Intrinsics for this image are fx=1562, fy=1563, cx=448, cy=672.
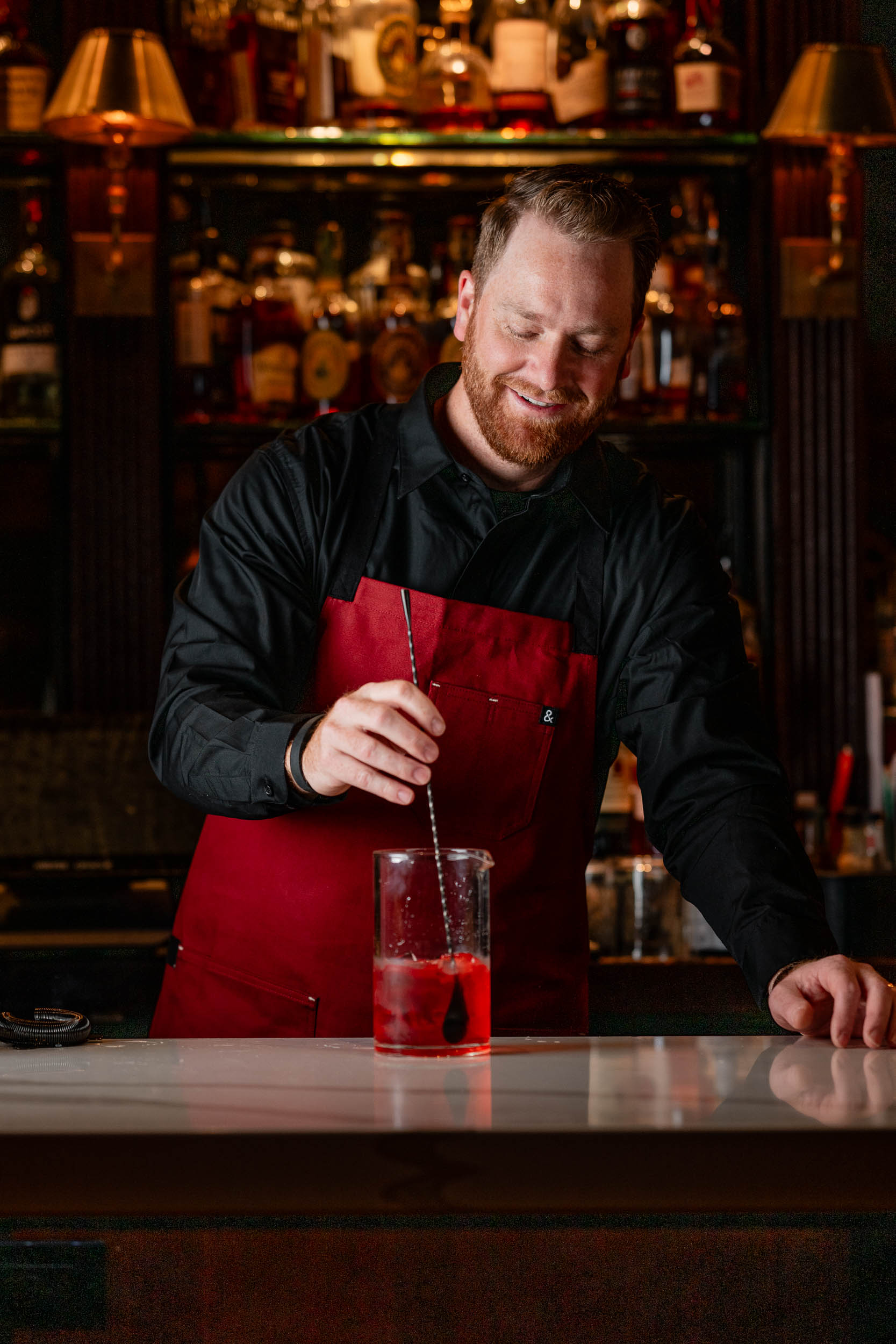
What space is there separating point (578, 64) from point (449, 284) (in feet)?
1.40

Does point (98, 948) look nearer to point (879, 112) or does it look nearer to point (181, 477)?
point (181, 477)

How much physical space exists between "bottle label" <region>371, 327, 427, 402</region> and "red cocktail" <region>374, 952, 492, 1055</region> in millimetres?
1751

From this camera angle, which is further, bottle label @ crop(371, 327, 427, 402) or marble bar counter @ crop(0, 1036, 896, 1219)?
bottle label @ crop(371, 327, 427, 402)

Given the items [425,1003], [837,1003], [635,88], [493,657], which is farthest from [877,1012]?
[635,88]

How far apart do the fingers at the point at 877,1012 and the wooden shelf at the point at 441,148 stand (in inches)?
74.8

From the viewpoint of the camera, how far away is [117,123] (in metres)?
2.36

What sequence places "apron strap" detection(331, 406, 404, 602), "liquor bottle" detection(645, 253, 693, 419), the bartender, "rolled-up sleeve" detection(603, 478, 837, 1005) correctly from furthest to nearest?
"liquor bottle" detection(645, 253, 693, 419) < "apron strap" detection(331, 406, 404, 602) < the bartender < "rolled-up sleeve" detection(603, 478, 837, 1005)

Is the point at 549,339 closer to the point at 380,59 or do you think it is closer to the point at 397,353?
the point at 397,353

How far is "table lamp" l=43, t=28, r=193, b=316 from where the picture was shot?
2332 mm

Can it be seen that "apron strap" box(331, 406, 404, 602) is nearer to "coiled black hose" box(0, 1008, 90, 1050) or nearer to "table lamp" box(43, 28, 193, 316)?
"coiled black hose" box(0, 1008, 90, 1050)

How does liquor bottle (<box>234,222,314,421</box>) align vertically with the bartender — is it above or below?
above

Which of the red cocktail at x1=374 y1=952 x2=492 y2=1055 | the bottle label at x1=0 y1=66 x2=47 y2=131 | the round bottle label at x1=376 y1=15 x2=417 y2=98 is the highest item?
the round bottle label at x1=376 y1=15 x2=417 y2=98

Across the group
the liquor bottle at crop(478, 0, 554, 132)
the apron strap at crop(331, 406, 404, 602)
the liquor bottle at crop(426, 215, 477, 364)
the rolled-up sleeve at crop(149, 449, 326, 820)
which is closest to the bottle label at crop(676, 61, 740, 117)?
the liquor bottle at crop(478, 0, 554, 132)

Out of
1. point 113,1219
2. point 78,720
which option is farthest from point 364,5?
point 113,1219
